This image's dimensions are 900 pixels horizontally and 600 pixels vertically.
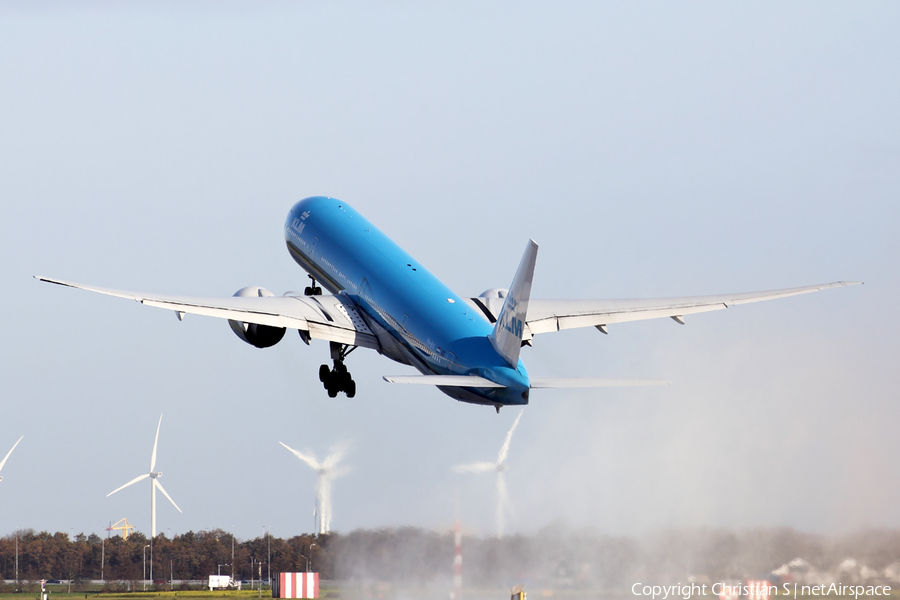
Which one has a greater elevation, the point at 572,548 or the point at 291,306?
the point at 291,306

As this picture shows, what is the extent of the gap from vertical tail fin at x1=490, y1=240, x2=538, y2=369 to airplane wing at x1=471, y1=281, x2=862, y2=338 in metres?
7.77

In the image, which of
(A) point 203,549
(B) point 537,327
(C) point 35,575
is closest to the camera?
(B) point 537,327

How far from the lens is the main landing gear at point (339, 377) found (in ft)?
184

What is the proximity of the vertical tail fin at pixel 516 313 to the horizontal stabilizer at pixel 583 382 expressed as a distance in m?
1.24

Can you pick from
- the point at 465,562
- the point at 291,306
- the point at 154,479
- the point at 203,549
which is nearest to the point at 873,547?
the point at 465,562

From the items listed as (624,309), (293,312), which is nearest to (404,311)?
(293,312)

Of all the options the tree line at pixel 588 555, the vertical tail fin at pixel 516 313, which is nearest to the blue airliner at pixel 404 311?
the vertical tail fin at pixel 516 313

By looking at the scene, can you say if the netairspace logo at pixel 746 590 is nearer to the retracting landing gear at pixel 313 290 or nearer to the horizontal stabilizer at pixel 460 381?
the horizontal stabilizer at pixel 460 381

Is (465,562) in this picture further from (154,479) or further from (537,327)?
(154,479)

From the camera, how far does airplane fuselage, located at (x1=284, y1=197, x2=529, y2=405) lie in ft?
148

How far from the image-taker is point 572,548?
151ft

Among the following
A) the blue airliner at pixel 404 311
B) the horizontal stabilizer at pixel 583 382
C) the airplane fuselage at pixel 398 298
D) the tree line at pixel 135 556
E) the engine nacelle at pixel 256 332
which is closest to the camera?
the horizontal stabilizer at pixel 583 382

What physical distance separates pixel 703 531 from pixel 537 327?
38.9ft

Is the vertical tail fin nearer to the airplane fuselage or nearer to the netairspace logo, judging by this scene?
the airplane fuselage
